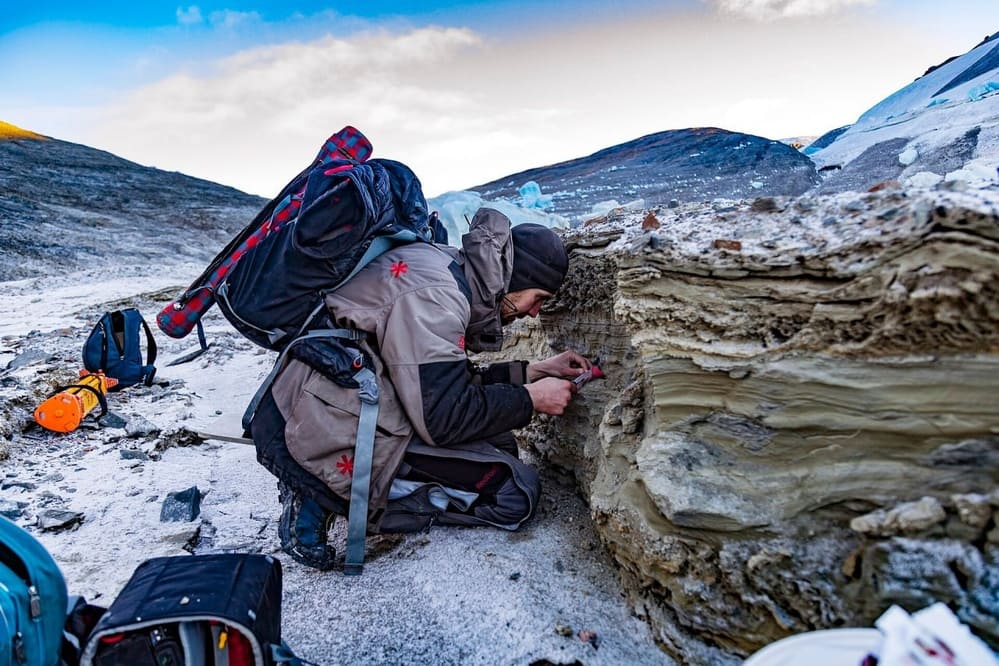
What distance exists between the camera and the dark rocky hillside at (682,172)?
825cm

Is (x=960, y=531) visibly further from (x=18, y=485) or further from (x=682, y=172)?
(x=682, y=172)

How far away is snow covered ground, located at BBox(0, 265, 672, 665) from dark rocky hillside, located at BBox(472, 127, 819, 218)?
5459 mm

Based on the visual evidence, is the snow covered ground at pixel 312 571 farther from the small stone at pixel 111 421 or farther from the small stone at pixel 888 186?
the small stone at pixel 888 186

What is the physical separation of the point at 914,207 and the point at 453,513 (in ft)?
A: 6.70

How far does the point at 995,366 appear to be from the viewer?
1.40 metres

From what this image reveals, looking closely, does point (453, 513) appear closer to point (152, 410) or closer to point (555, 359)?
point (555, 359)

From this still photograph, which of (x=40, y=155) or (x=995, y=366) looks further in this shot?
(x=40, y=155)

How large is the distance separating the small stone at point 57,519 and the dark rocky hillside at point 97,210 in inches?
340

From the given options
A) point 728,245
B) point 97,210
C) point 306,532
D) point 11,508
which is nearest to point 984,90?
point 728,245

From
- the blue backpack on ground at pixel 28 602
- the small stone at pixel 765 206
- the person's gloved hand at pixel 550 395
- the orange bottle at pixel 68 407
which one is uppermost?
the small stone at pixel 765 206

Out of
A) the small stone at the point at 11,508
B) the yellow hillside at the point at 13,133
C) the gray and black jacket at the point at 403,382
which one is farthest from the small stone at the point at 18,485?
the yellow hillside at the point at 13,133

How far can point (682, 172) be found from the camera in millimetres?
9664

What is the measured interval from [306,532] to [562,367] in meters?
1.33

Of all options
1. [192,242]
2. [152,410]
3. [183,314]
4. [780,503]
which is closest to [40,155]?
[192,242]
